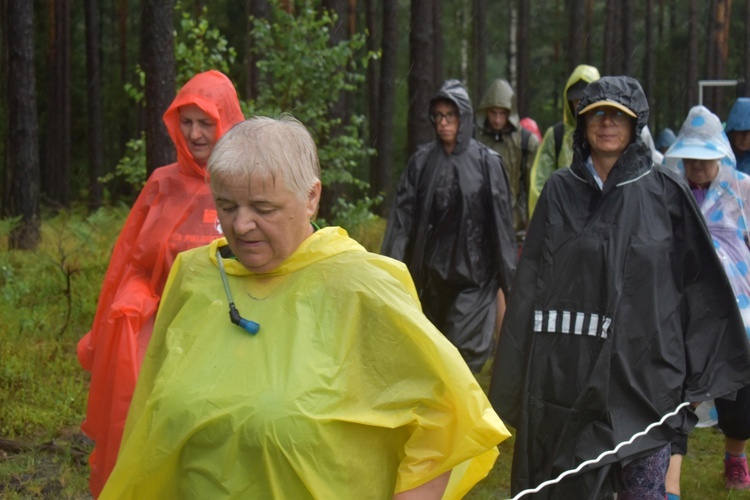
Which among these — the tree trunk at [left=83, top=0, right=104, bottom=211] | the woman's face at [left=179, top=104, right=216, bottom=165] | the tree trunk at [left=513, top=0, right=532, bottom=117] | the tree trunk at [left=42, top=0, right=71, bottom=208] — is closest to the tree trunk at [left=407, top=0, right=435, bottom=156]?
the woman's face at [left=179, top=104, right=216, bottom=165]

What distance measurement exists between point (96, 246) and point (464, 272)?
601 cm

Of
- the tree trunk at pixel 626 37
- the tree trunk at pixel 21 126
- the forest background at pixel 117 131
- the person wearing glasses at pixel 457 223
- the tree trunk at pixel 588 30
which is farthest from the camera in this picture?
the tree trunk at pixel 588 30

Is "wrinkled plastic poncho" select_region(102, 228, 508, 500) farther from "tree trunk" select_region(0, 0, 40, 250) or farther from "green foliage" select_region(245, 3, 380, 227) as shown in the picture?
"tree trunk" select_region(0, 0, 40, 250)

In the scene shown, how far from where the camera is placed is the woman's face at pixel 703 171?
674 centimetres

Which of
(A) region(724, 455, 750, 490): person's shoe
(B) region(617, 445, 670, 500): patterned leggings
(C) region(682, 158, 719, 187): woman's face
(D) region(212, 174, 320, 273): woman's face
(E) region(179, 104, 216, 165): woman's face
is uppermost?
(E) region(179, 104, 216, 165): woman's face

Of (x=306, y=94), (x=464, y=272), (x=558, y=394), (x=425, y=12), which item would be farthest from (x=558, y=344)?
(x=425, y=12)

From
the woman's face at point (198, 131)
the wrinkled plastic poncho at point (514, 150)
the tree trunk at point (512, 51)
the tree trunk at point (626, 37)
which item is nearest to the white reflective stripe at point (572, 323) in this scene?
the woman's face at point (198, 131)

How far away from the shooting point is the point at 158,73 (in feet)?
37.2

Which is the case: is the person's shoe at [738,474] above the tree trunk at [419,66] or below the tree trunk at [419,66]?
below

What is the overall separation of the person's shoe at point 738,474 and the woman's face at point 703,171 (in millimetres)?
1586

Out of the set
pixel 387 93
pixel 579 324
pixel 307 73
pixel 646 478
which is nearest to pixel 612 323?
pixel 579 324

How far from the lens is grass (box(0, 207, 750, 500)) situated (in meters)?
6.77

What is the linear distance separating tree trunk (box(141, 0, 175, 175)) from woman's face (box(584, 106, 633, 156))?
261 inches

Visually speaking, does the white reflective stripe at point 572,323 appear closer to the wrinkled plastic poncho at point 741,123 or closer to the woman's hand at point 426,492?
the woman's hand at point 426,492
